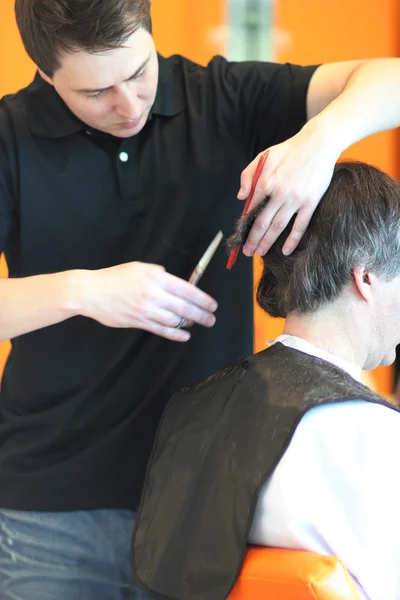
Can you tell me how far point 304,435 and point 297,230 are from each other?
1.24 feet

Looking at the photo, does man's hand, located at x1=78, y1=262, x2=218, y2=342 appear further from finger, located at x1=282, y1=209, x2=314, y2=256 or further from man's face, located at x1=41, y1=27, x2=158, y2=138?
man's face, located at x1=41, y1=27, x2=158, y2=138

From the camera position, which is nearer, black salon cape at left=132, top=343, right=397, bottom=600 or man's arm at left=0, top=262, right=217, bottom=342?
black salon cape at left=132, top=343, right=397, bottom=600

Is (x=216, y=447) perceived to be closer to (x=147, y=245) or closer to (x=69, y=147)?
(x=147, y=245)

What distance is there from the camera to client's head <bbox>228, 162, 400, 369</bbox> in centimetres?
137

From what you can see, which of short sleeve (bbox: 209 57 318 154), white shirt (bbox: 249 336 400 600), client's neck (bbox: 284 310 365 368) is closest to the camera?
white shirt (bbox: 249 336 400 600)

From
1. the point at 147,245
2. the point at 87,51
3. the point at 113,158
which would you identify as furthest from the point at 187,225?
the point at 87,51

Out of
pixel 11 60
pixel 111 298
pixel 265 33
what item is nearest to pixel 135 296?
pixel 111 298

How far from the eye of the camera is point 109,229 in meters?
1.64

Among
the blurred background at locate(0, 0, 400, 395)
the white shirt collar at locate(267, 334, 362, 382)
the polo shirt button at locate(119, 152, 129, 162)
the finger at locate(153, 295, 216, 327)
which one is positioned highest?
the blurred background at locate(0, 0, 400, 395)

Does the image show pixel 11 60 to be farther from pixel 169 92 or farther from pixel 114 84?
pixel 114 84

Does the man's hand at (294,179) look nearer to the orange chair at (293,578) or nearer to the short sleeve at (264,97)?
the short sleeve at (264,97)

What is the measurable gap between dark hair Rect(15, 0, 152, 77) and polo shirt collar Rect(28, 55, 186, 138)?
23 centimetres

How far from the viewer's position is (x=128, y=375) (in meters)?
1.63

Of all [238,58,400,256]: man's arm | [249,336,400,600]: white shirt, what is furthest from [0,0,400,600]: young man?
[249,336,400,600]: white shirt
